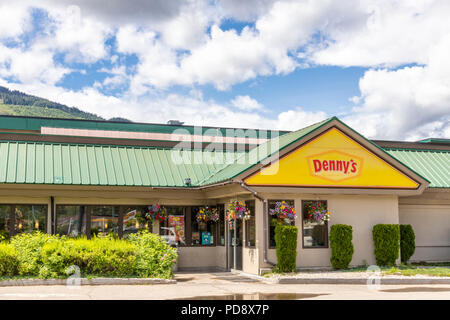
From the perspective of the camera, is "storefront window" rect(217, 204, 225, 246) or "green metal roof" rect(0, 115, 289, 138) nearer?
"storefront window" rect(217, 204, 225, 246)

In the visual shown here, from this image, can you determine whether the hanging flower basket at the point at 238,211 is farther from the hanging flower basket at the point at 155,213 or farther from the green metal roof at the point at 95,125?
the green metal roof at the point at 95,125

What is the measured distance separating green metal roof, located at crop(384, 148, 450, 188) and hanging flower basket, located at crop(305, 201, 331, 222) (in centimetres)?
558

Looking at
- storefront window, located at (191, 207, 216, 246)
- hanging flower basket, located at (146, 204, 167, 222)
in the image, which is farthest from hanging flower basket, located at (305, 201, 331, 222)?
hanging flower basket, located at (146, 204, 167, 222)

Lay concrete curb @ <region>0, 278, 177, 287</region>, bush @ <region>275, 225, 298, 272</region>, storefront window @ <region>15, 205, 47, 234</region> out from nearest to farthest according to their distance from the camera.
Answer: concrete curb @ <region>0, 278, 177, 287</region> < bush @ <region>275, 225, 298, 272</region> < storefront window @ <region>15, 205, 47, 234</region>

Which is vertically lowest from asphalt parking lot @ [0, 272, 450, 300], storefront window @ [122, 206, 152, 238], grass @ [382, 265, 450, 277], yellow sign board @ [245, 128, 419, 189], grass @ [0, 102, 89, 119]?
asphalt parking lot @ [0, 272, 450, 300]

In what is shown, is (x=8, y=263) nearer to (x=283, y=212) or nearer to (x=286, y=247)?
(x=286, y=247)

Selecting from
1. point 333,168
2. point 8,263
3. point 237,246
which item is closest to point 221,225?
point 237,246

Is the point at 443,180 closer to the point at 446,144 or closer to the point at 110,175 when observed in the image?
the point at 446,144

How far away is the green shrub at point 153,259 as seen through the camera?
53.2 feet

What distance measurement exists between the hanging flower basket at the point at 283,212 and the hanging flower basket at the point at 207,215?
350cm

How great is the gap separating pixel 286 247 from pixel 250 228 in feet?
6.08

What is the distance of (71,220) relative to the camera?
67.3ft

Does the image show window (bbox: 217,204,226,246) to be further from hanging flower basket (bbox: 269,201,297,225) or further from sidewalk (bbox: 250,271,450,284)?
sidewalk (bbox: 250,271,450,284)

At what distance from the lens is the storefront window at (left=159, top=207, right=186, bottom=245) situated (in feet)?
70.5
